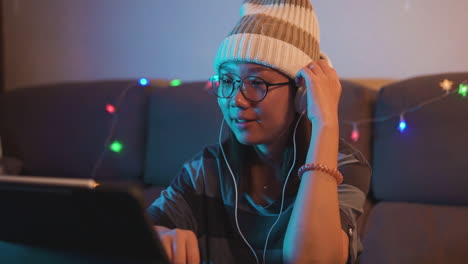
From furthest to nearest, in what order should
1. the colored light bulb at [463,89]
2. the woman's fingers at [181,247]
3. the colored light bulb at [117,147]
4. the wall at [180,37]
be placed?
1. the colored light bulb at [117,147]
2. the wall at [180,37]
3. the colored light bulb at [463,89]
4. the woman's fingers at [181,247]

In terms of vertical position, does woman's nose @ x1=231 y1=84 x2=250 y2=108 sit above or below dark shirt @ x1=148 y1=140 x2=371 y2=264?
above

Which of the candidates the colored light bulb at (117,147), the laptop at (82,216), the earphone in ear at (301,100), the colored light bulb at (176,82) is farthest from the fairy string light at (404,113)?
the laptop at (82,216)

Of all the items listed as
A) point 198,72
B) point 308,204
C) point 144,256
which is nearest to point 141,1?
point 198,72

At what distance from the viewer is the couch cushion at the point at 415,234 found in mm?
1277

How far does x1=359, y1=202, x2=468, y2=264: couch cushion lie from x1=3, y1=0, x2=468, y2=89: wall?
63cm

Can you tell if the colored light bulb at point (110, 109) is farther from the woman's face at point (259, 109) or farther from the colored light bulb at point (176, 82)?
the woman's face at point (259, 109)

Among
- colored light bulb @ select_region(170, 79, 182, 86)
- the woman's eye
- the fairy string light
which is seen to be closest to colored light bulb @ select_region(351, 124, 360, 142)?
the fairy string light

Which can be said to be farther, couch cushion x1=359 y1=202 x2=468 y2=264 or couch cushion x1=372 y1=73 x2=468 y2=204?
couch cushion x1=372 y1=73 x2=468 y2=204

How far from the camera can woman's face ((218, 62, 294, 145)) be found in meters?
1.02

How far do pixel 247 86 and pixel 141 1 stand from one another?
1.45m

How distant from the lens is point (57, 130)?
205cm

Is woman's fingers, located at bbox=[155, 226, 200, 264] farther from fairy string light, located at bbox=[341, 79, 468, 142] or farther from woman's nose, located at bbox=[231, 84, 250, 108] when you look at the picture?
fairy string light, located at bbox=[341, 79, 468, 142]

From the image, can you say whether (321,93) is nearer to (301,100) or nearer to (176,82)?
(301,100)

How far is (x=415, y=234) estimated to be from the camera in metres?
1.37
